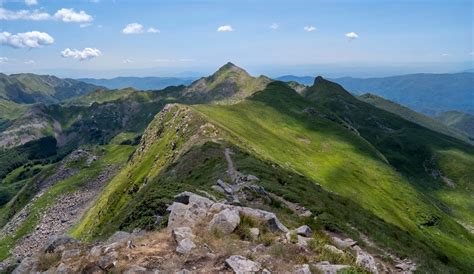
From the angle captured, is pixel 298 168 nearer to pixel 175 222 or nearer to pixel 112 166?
pixel 175 222

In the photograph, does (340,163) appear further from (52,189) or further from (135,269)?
(52,189)

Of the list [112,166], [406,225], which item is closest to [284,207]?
[406,225]

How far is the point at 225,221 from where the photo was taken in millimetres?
25062

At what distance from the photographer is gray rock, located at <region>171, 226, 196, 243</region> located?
2281 cm

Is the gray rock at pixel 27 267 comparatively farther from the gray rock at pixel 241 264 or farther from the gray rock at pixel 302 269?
the gray rock at pixel 302 269

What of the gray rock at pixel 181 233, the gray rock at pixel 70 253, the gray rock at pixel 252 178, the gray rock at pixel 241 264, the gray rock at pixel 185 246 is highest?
the gray rock at pixel 181 233

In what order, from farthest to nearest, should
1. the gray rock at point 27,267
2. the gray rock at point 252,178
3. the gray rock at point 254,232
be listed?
the gray rock at point 252,178
the gray rock at point 254,232
the gray rock at point 27,267

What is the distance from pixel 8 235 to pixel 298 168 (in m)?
90.2

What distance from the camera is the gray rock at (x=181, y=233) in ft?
74.8

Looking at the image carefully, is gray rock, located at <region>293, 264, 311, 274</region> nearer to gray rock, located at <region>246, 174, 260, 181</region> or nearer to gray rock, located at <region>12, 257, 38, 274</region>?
gray rock, located at <region>12, 257, 38, 274</region>

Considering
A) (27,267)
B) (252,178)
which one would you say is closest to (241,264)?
(27,267)

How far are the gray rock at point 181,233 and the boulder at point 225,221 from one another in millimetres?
1477

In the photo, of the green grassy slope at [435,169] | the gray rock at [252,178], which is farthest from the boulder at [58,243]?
the green grassy slope at [435,169]

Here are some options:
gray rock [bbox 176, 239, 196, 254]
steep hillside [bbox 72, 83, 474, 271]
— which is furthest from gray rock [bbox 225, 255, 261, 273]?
steep hillside [bbox 72, 83, 474, 271]
